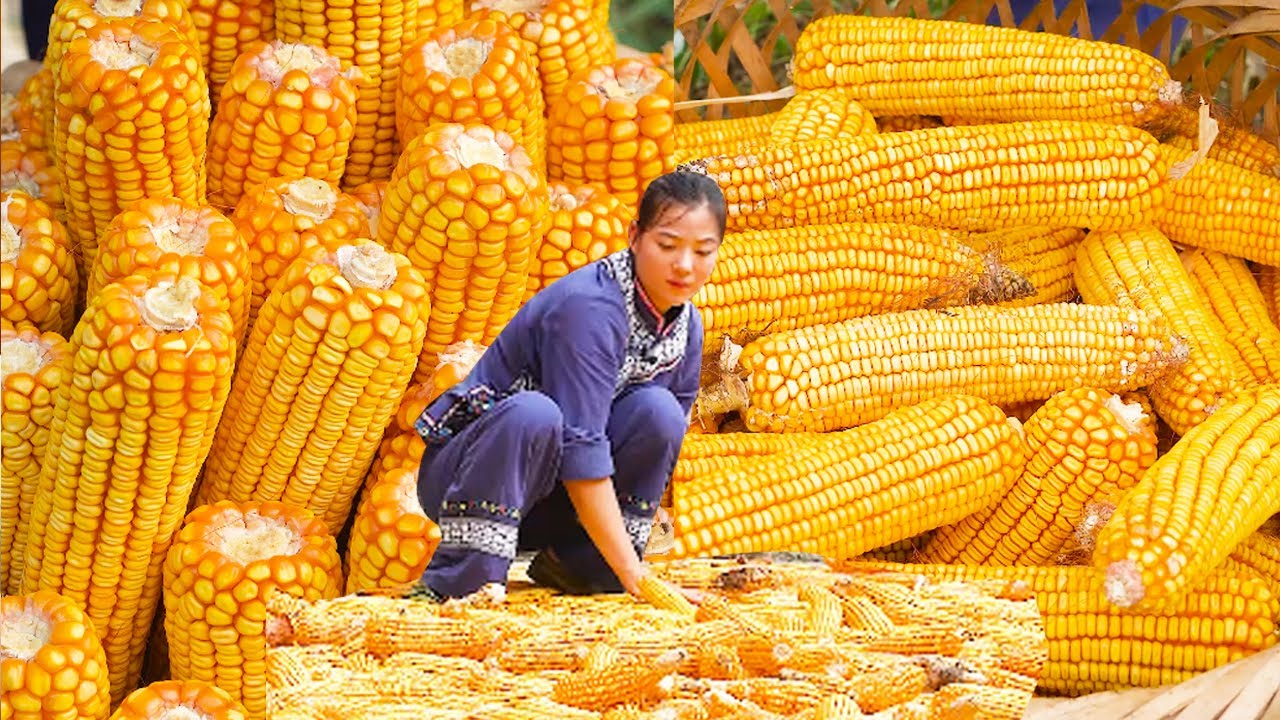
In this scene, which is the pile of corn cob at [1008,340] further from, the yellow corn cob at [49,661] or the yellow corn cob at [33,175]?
the yellow corn cob at [33,175]

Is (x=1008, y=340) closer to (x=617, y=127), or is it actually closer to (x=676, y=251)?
(x=617, y=127)

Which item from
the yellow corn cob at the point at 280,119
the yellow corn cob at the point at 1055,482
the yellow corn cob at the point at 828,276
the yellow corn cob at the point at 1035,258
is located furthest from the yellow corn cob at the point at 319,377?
the yellow corn cob at the point at 1035,258

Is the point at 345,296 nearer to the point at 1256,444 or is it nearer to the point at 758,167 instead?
the point at 758,167

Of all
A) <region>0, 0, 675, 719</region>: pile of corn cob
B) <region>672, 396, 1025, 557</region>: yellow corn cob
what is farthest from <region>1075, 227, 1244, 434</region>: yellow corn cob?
<region>0, 0, 675, 719</region>: pile of corn cob

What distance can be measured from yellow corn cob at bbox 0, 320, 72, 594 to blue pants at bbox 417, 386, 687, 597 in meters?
0.50

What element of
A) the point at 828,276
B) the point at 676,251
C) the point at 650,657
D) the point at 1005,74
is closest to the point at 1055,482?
the point at 828,276

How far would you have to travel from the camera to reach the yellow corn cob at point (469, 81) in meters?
2.39

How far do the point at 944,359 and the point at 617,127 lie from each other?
0.83 m

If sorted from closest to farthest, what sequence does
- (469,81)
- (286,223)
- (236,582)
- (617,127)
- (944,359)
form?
(236,582) → (286,223) → (469,81) → (617,127) → (944,359)

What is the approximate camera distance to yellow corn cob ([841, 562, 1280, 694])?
263 centimetres

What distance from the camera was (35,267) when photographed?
2180mm

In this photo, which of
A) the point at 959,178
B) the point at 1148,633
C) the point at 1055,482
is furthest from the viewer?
the point at 959,178

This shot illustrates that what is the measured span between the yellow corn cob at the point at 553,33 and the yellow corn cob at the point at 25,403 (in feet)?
2.94

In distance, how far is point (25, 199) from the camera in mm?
2240
